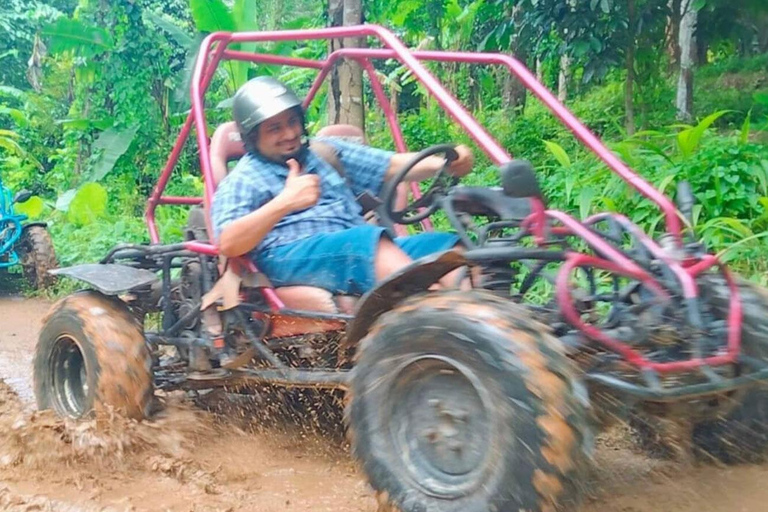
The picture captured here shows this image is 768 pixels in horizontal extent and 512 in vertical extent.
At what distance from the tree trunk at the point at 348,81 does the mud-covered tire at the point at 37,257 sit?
4.14 meters

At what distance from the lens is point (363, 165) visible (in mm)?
3875

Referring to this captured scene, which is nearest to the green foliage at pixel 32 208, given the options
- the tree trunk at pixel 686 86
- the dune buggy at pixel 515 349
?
the tree trunk at pixel 686 86

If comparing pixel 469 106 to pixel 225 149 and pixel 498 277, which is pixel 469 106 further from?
pixel 498 277

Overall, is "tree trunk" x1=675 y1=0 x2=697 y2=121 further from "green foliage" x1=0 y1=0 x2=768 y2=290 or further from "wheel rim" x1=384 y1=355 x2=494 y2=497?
"wheel rim" x1=384 y1=355 x2=494 y2=497

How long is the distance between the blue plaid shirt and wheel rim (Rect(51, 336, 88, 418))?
1.15 metres

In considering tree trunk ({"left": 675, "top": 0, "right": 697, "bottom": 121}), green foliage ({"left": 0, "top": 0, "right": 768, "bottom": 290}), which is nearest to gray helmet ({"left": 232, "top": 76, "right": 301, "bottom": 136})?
green foliage ({"left": 0, "top": 0, "right": 768, "bottom": 290})

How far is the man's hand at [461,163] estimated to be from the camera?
3549 mm

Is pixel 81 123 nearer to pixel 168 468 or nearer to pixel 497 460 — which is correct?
pixel 168 468

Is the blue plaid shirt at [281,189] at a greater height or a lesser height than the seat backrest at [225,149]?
lesser

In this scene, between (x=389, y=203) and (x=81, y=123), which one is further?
(x=81, y=123)

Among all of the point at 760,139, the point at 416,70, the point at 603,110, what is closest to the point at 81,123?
the point at 603,110

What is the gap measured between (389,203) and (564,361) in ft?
4.85

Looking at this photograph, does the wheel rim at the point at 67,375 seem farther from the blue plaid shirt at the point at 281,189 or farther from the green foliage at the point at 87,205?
the green foliage at the point at 87,205

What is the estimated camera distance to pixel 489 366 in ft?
7.04
